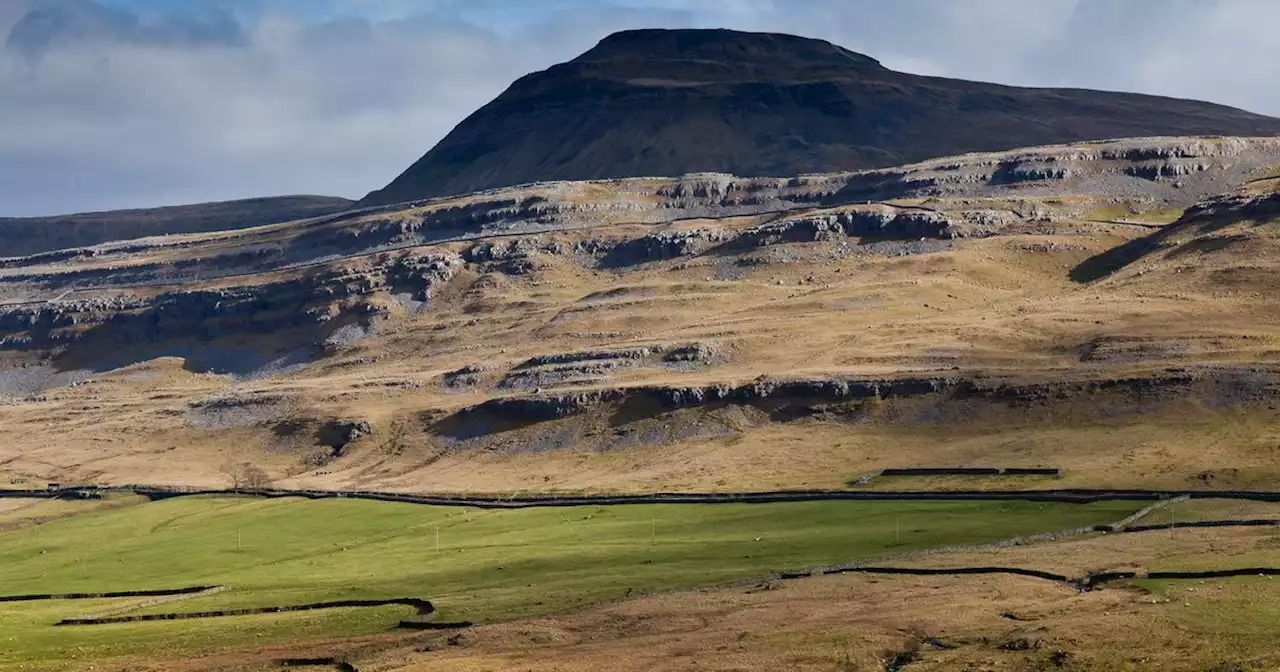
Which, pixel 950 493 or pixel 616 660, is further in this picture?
pixel 950 493

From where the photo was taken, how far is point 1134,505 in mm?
110312

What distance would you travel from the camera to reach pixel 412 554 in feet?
366

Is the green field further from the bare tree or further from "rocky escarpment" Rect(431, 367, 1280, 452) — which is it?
"rocky escarpment" Rect(431, 367, 1280, 452)

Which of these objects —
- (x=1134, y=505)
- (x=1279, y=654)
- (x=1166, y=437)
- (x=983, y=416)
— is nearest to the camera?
(x=1279, y=654)

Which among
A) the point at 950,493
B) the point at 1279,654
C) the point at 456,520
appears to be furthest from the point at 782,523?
the point at 1279,654

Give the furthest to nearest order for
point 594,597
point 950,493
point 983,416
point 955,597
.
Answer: point 983,416, point 950,493, point 594,597, point 955,597

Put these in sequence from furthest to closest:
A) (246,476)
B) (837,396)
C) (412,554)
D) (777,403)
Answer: (246,476) < (777,403) < (837,396) < (412,554)

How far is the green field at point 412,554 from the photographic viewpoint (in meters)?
86.1

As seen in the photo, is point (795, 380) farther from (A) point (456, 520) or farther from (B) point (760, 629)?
(B) point (760, 629)

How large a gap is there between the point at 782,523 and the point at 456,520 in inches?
1131

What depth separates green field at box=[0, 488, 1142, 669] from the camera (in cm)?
8606

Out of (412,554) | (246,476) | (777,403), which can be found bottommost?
(246,476)

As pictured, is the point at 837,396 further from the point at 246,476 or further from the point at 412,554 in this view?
the point at 412,554

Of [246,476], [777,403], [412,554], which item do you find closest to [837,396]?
[777,403]
